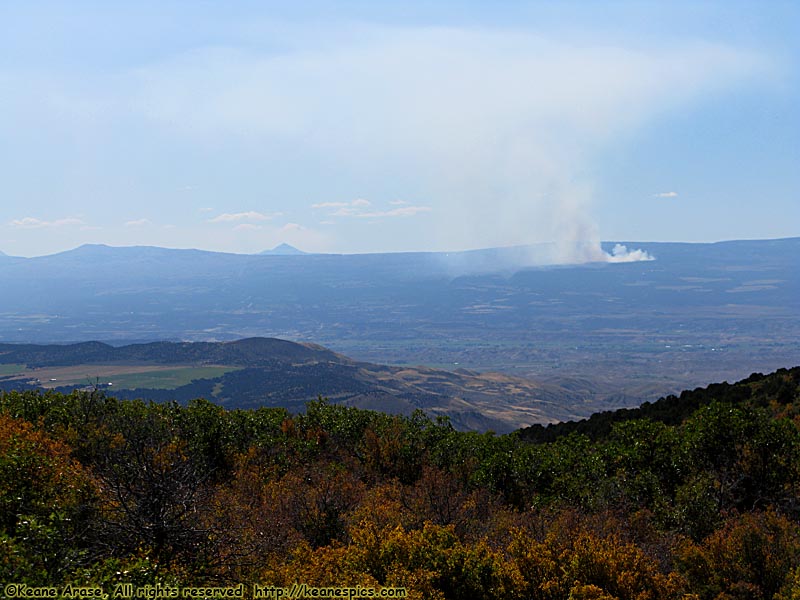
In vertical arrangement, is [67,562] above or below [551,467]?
above

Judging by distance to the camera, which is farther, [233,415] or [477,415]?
[477,415]

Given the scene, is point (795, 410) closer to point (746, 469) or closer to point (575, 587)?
point (746, 469)

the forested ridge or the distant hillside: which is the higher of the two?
the forested ridge

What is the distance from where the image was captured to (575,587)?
15352 millimetres

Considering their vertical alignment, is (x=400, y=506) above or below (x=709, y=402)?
above

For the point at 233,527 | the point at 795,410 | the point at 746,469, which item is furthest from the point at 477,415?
the point at 233,527

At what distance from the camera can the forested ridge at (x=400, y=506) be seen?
15945 mm

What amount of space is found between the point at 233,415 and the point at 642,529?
28554 mm

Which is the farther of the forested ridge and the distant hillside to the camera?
the distant hillside

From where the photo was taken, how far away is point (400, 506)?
942 inches

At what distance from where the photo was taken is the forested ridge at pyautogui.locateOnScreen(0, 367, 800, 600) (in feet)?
52.3

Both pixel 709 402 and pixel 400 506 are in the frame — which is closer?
pixel 400 506

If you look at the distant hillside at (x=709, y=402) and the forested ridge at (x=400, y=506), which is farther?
the distant hillside at (x=709, y=402)

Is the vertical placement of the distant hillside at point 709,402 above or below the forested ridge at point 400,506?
below
